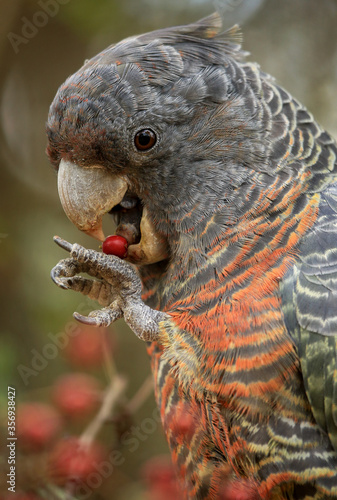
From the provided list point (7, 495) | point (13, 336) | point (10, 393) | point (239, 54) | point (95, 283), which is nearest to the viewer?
point (7, 495)

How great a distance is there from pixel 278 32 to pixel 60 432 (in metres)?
4.31

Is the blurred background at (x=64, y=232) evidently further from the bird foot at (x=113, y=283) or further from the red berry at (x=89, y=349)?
the bird foot at (x=113, y=283)

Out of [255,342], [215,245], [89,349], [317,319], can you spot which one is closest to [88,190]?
[215,245]

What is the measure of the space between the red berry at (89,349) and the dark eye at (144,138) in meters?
0.91

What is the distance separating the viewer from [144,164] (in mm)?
2391

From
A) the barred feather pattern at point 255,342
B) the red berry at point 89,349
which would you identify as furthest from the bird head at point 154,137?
the red berry at point 89,349

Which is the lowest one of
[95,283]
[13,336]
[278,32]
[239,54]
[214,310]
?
[13,336]

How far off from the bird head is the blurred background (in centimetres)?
72

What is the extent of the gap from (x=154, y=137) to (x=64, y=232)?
2.14 metres

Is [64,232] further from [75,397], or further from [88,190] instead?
[75,397]

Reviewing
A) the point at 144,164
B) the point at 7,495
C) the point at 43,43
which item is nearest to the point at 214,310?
the point at 144,164

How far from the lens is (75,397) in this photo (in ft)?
8.00

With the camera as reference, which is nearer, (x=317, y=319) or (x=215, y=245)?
(x=317, y=319)

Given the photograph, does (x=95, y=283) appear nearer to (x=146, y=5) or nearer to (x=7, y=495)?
(x=7, y=495)
